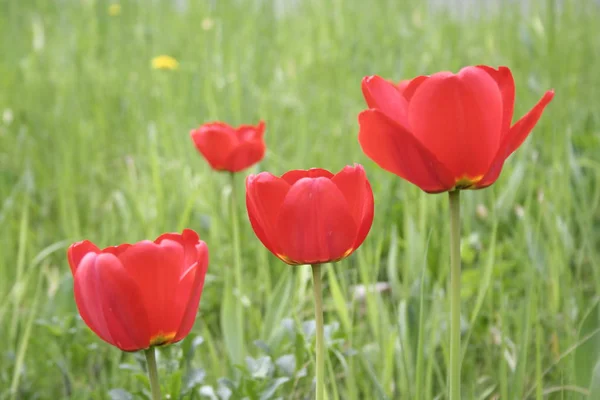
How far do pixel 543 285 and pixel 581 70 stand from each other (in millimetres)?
1660

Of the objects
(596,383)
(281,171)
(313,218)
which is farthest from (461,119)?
(281,171)

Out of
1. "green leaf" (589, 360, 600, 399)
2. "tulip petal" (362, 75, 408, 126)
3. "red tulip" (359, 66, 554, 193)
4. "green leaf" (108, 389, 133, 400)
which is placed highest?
"tulip petal" (362, 75, 408, 126)

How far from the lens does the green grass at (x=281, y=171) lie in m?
0.98

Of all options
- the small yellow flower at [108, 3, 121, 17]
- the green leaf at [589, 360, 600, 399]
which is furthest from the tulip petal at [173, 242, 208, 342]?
the small yellow flower at [108, 3, 121, 17]

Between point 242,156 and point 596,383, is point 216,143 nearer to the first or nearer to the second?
point 242,156

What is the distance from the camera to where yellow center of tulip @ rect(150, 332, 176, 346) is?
616 mm

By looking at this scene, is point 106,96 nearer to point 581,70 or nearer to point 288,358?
point 581,70

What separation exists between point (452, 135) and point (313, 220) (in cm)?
13

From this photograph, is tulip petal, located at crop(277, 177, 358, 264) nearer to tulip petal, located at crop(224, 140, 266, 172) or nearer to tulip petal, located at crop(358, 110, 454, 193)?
tulip petal, located at crop(358, 110, 454, 193)

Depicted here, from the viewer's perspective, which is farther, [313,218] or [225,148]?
[225,148]

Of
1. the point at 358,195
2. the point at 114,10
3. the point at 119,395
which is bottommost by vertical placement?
the point at 119,395

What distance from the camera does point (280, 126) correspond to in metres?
2.28

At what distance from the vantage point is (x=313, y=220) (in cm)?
61

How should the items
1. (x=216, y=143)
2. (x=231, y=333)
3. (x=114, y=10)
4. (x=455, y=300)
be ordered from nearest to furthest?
(x=455, y=300) → (x=231, y=333) → (x=216, y=143) → (x=114, y=10)
